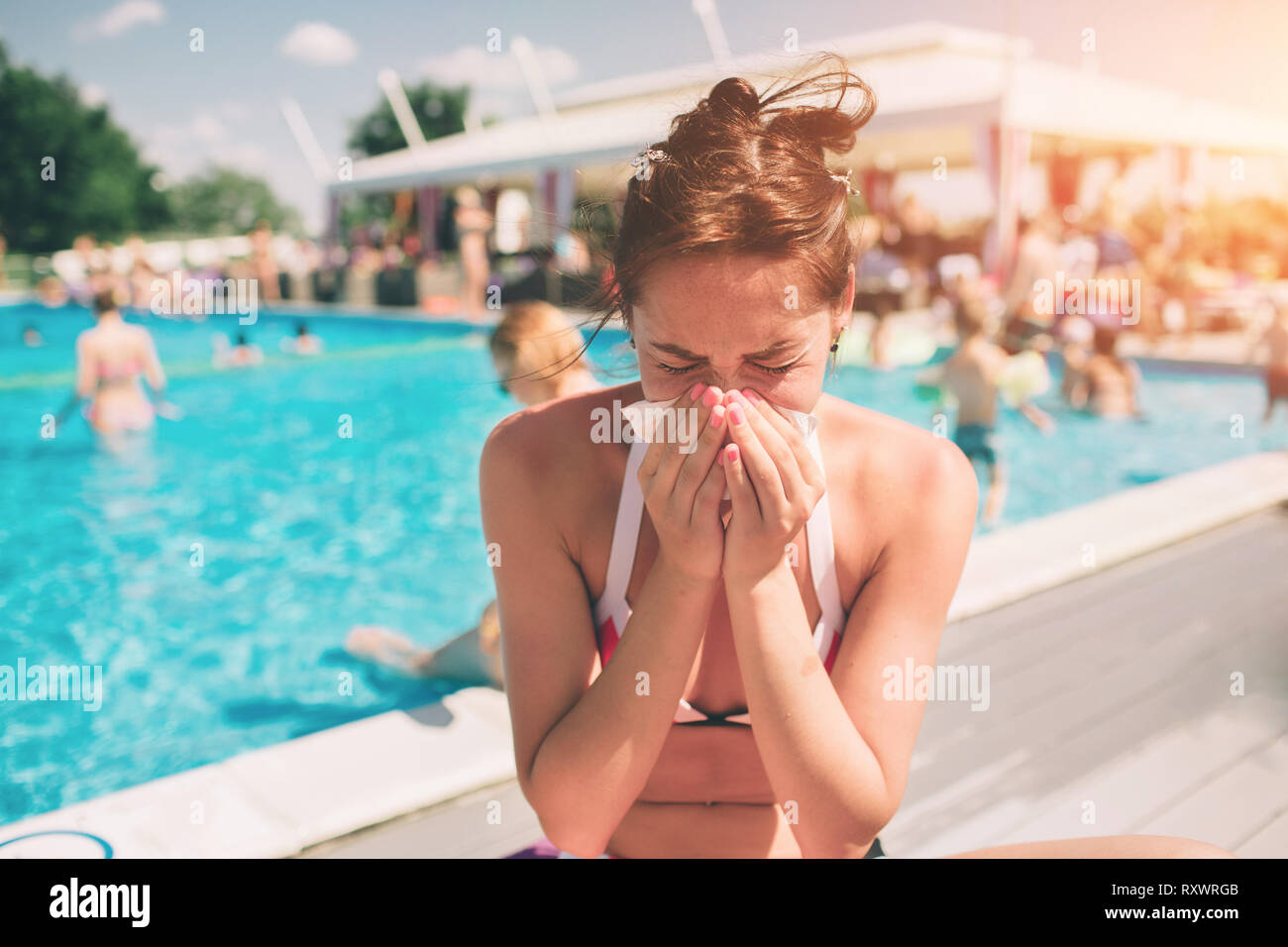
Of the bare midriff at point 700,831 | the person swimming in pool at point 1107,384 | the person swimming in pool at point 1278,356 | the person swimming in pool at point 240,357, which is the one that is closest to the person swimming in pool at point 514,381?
the bare midriff at point 700,831

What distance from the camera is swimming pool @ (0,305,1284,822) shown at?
17.2 ft

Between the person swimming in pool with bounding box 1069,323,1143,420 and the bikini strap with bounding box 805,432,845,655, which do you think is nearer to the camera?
the bikini strap with bounding box 805,432,845,655

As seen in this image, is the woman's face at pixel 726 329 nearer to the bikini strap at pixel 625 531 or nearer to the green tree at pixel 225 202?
the bikini strap at pixel 625 531

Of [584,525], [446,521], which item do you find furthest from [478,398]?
[584,525]

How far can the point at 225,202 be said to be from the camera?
77562 millimetres

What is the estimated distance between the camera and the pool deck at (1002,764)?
7.93 ft

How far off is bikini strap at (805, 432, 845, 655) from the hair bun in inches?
21.6

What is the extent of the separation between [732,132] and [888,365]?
12471 millimetres

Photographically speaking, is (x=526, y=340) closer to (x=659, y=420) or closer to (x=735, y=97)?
(x=735, y=97)

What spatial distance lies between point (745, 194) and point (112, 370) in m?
9.27

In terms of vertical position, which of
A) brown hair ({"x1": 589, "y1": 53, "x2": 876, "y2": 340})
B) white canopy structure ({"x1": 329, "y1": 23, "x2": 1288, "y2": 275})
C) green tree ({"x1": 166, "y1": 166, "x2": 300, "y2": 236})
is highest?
green tree ({"x1": 166, "y1": 166, "x2": 300, "y2": 236})

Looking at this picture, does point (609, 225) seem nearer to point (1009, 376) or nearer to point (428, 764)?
point (428, 764)

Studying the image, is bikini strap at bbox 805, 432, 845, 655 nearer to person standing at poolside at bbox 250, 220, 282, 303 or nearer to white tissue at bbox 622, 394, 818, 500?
white tissue at bbox 622, 394, 818, 500

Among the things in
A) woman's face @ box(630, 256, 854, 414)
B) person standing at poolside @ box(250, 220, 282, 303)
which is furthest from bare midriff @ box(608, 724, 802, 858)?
person standing at poolside @ box(250, 220, 282, 303)
